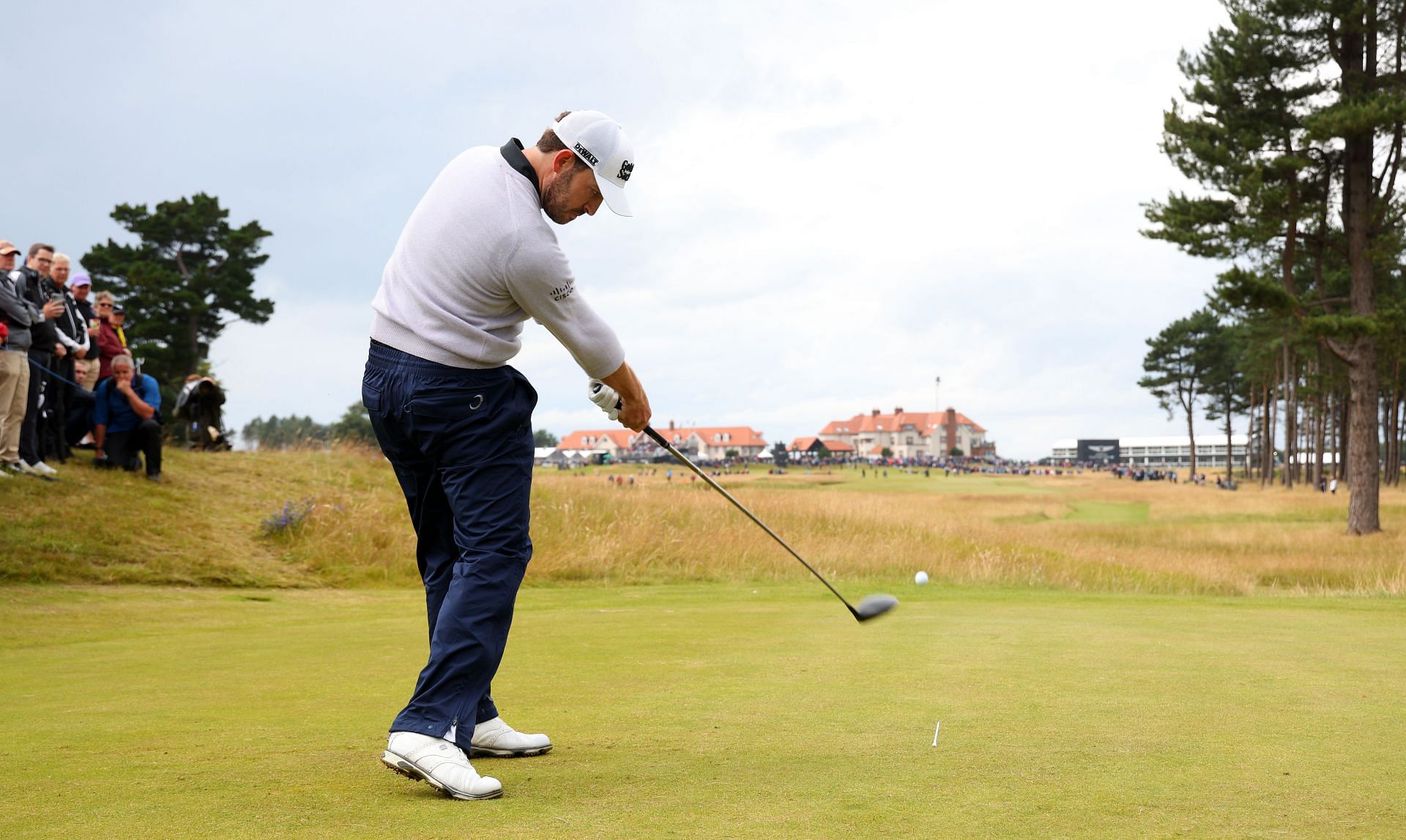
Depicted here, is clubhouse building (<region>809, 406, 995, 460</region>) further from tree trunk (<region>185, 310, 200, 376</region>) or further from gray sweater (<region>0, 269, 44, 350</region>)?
gray sweater (<region>0, 269, 44, 350</region>)

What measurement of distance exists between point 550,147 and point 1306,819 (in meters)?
2.44

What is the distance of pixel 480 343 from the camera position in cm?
303

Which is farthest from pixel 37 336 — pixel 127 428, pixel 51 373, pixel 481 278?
pixel 481 278

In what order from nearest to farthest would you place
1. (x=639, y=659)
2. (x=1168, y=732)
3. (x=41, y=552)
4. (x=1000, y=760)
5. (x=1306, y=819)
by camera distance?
(x=1306, y=819) → (x=1000, y=760) → (x=1168, y=732) → (x=639, y=659) → (x=41, y=552)

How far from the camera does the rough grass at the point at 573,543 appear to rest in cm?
1227

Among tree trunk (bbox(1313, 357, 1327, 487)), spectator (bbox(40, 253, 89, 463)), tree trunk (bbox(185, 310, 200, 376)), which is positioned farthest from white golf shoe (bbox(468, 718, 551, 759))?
tree trunk (bbox(1313, 357, 1327, 487))

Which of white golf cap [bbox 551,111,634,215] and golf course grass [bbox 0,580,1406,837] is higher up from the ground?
white golf cap [bbox 551,111,634,215]

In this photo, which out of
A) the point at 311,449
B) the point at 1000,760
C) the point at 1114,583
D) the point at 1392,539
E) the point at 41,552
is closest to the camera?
the point at 1000,760

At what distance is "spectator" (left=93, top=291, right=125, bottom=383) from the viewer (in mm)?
14406

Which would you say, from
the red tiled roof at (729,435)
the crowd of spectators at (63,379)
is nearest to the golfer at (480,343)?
the crowd of spectators at (63,379)

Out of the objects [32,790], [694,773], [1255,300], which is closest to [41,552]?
[32,790]

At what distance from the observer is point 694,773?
9.42 ft

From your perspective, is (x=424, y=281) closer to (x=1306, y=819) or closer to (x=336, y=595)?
(x=1306, y=819)

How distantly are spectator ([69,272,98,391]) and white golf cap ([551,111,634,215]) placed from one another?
12333 millimetres
